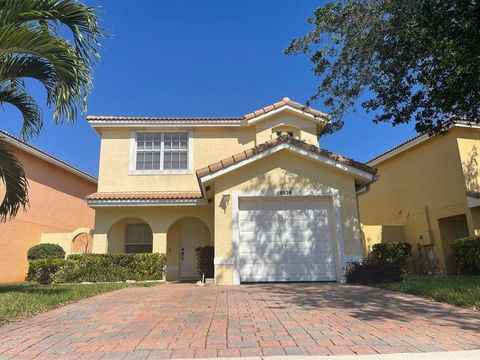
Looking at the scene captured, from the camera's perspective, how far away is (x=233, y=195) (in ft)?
39.8

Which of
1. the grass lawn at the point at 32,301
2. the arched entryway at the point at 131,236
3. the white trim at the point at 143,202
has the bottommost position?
the grass lawn at the point at 32,301

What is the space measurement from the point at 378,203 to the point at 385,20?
11.4 metres

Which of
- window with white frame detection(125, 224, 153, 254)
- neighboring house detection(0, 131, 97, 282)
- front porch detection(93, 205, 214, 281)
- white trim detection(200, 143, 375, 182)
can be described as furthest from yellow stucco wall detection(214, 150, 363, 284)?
neighboring house detection(0, 131, 97, 282)

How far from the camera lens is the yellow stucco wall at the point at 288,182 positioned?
39.2 ft

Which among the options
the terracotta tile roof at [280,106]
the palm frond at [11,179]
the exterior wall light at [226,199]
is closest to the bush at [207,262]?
the exterior wall light at [226,199]

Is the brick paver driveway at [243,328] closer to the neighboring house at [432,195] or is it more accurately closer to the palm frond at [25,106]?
the palm frond at [25,106]

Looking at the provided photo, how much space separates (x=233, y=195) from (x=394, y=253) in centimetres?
774

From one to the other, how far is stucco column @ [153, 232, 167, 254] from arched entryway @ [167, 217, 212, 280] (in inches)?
39.4

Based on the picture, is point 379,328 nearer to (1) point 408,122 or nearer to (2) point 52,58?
(2) point 52,58

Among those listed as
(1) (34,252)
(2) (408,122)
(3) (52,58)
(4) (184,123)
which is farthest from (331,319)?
(1) (34,252)

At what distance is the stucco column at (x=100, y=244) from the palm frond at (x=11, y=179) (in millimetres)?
6057

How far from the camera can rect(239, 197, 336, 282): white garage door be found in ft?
38.5

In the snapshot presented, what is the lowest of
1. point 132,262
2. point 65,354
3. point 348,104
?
point 65,354

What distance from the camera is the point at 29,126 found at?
9531mm
